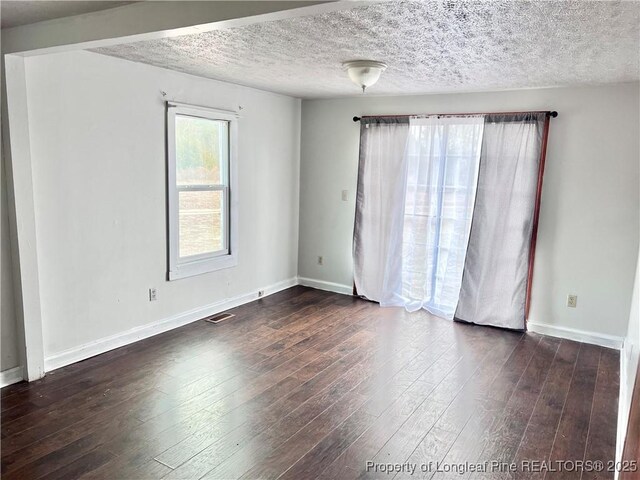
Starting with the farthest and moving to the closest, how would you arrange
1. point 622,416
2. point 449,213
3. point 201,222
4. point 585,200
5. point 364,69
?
1. point 449,213
2. point 201,222
3. point 585,200
4. point 364,69
5. point 622,416

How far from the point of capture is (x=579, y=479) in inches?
91.0

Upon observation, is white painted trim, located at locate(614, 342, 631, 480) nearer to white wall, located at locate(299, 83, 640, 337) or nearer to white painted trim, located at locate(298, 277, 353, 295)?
white wall, located at locate(299, 83, 640, 337)

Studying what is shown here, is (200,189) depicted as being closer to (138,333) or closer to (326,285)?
(138,333)

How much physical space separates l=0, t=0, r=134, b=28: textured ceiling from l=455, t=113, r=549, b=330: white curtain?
337 cm

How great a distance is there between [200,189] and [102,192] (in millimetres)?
1024

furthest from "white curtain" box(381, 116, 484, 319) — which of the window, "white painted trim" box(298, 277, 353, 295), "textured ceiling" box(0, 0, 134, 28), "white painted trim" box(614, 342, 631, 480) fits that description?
"textured ceiling" box(0, 0, 134, 28)

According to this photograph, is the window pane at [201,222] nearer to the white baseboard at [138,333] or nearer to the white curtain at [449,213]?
the white baseboard at [138,333]

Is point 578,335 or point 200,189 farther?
point 200,189

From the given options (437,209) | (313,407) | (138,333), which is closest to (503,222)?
(437,209)

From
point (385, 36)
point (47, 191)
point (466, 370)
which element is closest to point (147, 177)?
point (47, 191)

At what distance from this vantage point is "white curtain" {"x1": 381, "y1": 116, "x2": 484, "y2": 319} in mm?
4566

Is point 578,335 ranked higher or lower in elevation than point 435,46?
lower

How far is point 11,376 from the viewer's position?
10.1 ft

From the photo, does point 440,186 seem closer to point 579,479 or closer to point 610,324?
point 610,324
